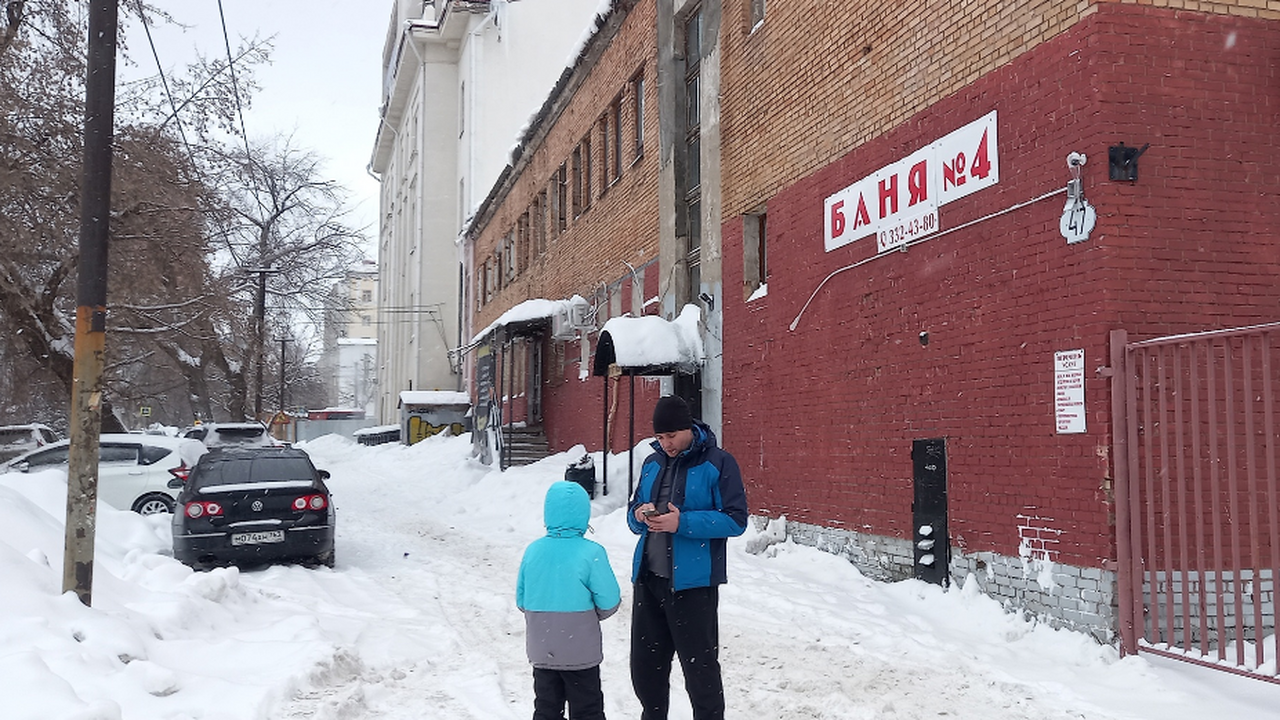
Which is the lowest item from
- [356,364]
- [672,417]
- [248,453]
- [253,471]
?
[253,471]

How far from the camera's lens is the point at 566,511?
427 centimetres

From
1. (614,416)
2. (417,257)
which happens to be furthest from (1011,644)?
(417,257)

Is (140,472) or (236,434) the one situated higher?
(236,434)

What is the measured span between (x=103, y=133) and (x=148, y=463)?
896 cm

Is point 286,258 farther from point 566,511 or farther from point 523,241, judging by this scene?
point 566,511

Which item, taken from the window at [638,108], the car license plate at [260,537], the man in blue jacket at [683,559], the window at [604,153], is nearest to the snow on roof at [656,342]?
the window at [638,108]

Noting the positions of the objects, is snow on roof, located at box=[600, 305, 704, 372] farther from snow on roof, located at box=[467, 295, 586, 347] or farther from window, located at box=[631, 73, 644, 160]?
snow on roof, located at box=[467, 295, 586, 347]

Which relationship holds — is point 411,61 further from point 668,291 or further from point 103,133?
point 103,133

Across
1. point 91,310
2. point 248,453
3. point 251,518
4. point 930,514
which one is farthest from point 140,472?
point 930,514

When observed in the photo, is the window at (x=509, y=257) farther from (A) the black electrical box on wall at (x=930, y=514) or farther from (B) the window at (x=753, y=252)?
(A) the black electrical box on wall at (x=930, y=514)

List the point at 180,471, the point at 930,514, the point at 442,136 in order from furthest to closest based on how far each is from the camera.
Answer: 1. the point at 442,136
2. the point at 180,471
3. the point at 930,514

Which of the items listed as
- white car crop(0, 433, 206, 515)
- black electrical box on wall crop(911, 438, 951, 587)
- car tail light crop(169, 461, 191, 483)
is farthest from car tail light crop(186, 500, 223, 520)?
black electrical box on wall crop(911, 438, 951, 587)

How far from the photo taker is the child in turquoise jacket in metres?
4.24

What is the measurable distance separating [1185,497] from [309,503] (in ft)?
27.7
